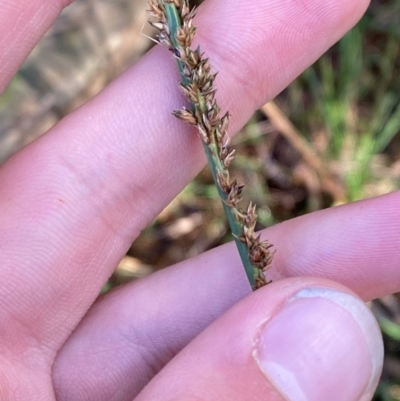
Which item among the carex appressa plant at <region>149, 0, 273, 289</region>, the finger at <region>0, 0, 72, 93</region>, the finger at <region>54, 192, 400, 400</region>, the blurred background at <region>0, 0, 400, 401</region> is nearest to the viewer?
the carex appressa plant at <region>149, 0, 273, 289</region>

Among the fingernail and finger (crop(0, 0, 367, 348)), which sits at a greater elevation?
finger (crop(0, 0, 367, 348))

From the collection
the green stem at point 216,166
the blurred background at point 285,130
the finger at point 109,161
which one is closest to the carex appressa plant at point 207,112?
the green stem at point 216,166

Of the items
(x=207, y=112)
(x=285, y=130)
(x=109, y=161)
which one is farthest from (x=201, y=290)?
(x=285, y=130)

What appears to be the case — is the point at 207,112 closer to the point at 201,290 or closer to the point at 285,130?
the point at 201,290

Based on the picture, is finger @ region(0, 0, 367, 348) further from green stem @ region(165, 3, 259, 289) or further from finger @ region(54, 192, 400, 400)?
green stem @ region(165, 3, 259, 289)

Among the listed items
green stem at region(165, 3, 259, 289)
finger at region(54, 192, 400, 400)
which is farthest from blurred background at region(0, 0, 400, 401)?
green stem at region(165, 3, 259, 289)
